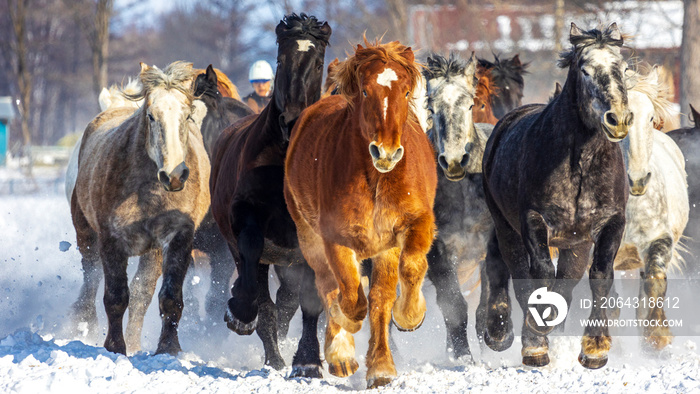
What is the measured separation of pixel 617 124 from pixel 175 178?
2617mm

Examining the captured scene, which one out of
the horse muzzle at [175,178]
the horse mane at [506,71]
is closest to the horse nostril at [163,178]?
the horse muzzle at [175,178]

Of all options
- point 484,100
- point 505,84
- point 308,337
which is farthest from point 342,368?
point 505,84

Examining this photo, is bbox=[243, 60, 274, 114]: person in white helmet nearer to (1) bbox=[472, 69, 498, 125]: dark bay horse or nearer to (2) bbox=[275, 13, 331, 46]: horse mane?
(1) bbox=[472, 69, 498, 125]: dark bay horse

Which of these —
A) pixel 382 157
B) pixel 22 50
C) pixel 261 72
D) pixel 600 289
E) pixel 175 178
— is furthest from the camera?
pixel 22 50

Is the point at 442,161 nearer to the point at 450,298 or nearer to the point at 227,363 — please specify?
the point at 450,298

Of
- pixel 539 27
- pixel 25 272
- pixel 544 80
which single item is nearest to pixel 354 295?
pixel 25 272

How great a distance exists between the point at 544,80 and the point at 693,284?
2047cm

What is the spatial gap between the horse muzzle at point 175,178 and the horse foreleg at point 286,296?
1.14 meters

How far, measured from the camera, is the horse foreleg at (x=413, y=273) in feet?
14.1

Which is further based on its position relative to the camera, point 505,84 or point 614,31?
point 505,84

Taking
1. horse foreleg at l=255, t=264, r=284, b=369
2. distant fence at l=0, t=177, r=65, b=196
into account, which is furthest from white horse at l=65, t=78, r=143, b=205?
distant fence at l=0, t=177, r=65, b=196

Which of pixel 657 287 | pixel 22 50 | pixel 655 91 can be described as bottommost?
pixel 657 287

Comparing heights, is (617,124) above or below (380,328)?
above

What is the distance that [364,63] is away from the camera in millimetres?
4379
